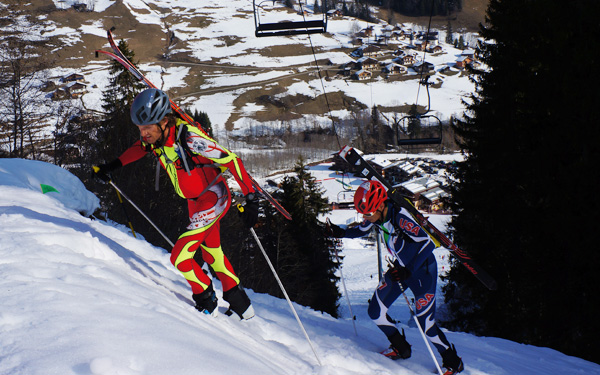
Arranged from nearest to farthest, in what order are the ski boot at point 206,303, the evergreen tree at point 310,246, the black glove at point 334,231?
1. the ski boot at point 206,303
2. the black glove at point 334,231
3. the evergreen tree at point 310,246

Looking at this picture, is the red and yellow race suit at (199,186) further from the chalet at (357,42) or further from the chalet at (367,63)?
the chalet at (357,42)

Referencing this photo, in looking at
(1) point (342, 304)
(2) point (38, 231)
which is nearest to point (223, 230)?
(1) point (342, 304)

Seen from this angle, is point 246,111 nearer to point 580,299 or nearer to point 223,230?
point 223,230

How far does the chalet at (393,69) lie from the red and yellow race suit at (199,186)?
136 metres

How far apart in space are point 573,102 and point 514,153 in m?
2.64

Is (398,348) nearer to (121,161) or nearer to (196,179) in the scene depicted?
(196,179)

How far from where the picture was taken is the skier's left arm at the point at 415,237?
209 inches

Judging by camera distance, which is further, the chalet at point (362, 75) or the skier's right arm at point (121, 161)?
the chalet at point (362, 75)

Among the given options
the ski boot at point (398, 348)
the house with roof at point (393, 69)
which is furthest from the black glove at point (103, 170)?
the house with roof at point (393, 69)

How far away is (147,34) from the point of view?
147375 millimetres

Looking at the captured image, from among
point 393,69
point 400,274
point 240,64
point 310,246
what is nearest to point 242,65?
point 240,64

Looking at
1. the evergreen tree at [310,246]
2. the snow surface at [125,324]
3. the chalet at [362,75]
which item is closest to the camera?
the snow surface at [125,324]

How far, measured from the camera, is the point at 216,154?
4.77 metres

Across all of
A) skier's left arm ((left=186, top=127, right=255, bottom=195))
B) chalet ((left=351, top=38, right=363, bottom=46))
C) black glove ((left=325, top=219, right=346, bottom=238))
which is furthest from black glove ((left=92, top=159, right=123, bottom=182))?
chalet ((left=351, top=38, right=363, bottom=46))
